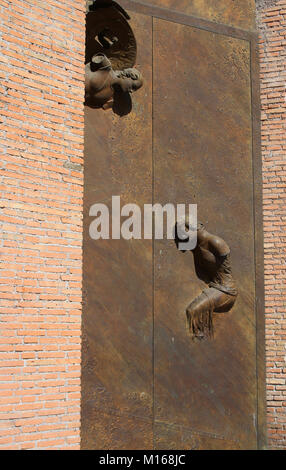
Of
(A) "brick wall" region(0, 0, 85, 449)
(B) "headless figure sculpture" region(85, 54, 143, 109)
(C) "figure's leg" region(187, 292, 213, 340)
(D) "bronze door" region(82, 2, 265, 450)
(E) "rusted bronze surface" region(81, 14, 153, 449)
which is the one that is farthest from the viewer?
(C) "figure's leg" region(187, 292, 213, 340)

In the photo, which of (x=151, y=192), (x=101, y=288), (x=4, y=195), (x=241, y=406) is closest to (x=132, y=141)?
(x=151, y=192)

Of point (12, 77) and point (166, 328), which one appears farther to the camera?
point (166, 328)

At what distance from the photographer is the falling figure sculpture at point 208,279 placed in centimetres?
753

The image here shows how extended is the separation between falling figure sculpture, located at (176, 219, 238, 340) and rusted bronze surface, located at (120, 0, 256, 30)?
8.07 feet

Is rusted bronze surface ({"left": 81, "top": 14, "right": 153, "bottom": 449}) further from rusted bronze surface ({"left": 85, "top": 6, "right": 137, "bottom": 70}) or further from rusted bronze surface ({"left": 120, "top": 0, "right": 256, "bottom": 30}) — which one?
rusted bronze surface ({"left": 120, "top": 0, "right": 256, "bottom": 30})

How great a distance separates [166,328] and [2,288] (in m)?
2.36

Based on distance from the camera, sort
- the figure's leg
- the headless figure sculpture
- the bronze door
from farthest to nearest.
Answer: the figure's leg < the headless figure sculpture < the bronze door

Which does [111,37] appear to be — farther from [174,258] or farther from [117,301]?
[117,301]

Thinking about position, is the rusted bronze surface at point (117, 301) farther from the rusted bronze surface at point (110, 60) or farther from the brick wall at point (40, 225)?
the brick wall at point (40, 225)

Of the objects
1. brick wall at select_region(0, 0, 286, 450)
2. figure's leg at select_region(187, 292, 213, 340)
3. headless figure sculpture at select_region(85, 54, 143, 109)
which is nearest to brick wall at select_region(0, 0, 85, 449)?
brick wall at select_region(0, 0, 286, 450)

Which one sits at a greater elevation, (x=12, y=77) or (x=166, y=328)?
(x=12, y=77)

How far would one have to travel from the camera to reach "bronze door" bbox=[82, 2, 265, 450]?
689cm

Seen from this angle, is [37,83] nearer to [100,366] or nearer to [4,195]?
[4,195]

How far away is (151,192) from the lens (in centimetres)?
742
